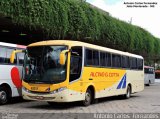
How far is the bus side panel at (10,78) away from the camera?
17.1 m

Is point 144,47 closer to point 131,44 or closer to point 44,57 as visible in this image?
point 131,44

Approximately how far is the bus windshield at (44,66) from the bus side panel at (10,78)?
4.25 feet

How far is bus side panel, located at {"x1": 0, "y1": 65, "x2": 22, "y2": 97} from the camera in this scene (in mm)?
17091

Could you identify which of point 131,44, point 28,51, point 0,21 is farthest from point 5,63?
point 131,44

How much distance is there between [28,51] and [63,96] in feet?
8.67

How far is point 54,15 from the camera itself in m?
23.2

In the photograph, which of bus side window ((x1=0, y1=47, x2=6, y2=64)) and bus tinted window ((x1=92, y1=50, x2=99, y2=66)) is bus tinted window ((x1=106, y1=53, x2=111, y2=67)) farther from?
bus side window ((x1=0, y1=47, x2=6, y2=64))

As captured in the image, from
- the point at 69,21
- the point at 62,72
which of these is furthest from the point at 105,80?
the point at 69,21

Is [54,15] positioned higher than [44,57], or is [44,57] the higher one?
[54,15]

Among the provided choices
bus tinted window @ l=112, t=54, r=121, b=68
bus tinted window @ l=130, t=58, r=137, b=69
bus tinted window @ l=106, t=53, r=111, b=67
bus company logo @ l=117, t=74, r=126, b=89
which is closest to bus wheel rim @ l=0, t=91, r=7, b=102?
bus tinted window @ l=106, t=53, r=111, b=67

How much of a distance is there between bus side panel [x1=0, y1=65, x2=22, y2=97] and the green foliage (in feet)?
10.3

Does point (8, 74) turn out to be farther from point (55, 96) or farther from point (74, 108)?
point (74, 108)

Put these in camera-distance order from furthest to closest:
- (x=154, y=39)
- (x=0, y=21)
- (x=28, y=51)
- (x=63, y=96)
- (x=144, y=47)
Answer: (x=154, y=39), (x=144, y=47), (x=0, y=21), (x=28, y=51), (x=63, y=96)

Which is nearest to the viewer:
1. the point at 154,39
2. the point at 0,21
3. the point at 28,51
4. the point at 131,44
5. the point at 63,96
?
the point at 63,96
